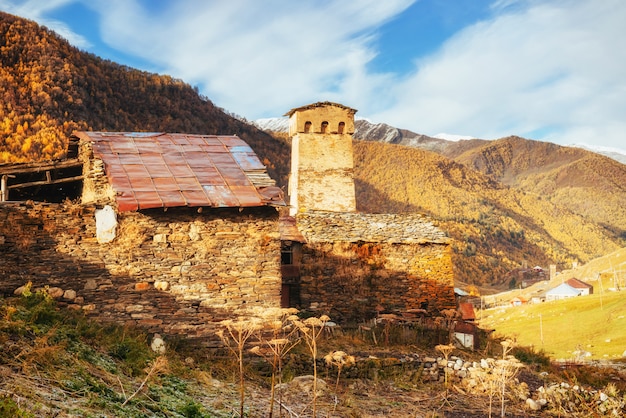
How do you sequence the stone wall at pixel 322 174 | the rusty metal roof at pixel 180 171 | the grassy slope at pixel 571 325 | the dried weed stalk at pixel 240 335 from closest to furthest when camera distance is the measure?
1. the dried weed stalk at pixel 240 335
2. the rusty metal roof at pixel 180 171
3. the stone wall at pixel 322 174
4. the grassy slope at pixel 571 325

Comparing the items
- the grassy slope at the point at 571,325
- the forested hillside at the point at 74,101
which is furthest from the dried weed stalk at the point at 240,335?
the forested hillside at the point at 74,101

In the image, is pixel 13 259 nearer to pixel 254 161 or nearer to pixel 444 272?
pixel 254 161

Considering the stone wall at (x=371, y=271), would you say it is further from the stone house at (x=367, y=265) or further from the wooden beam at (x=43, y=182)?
the wooden beam at (x=43, y=182)

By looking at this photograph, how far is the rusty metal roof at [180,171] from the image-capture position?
934 cm

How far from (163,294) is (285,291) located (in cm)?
635

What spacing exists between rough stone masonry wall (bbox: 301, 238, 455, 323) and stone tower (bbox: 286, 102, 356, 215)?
6877 millimetres

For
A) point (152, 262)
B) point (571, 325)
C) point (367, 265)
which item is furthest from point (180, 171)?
point (571, 325)

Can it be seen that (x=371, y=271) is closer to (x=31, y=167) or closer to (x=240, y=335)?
(x=31, y=167)

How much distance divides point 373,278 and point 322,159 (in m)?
9.22

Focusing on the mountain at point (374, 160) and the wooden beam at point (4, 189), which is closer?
the wooden beam at point (4, 189)

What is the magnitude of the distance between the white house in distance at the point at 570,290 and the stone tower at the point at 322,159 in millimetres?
32969

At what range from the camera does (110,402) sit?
562 centimetres

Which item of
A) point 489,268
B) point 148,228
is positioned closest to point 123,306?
point 148,228

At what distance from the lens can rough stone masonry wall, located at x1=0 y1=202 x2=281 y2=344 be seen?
8.65 meters
